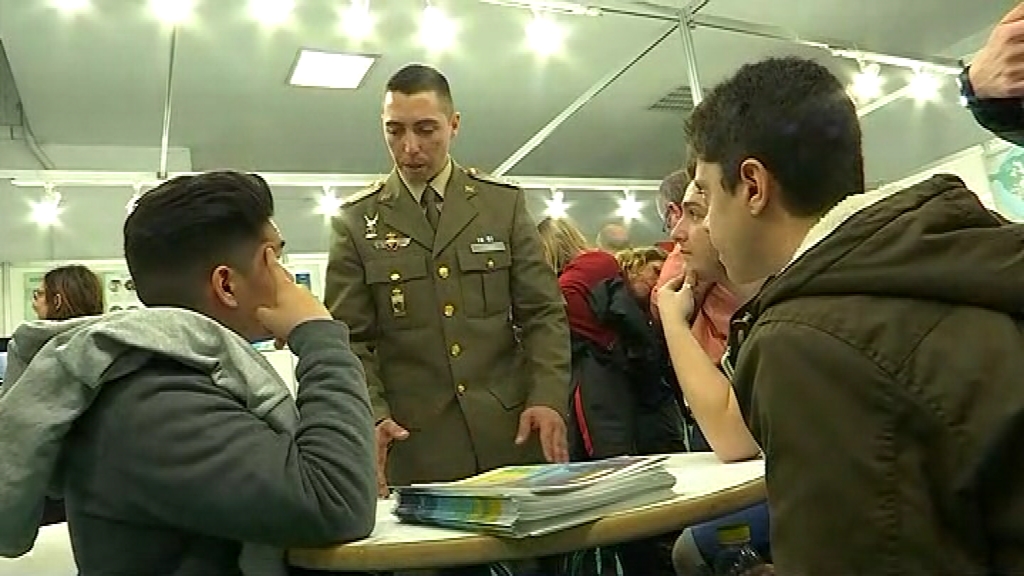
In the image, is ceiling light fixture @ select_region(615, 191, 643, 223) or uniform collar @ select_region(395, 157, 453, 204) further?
ceiling light fixture @ select_region(615, 191, 643, 223)

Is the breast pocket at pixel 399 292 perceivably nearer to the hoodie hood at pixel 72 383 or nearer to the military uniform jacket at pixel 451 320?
the military uniform jacket at pixel 451 320

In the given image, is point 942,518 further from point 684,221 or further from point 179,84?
point 179,84

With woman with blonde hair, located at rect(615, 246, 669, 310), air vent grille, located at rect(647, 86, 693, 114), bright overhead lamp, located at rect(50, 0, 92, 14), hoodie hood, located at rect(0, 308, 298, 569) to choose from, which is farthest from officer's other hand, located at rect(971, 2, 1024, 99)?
air vent grille, located at rect(647, 86, 693, 114)

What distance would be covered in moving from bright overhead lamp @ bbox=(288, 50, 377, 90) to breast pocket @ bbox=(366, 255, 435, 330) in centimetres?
295

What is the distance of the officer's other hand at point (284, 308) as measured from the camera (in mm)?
1215

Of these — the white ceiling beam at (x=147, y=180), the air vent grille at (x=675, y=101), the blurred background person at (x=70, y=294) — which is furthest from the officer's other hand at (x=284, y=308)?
the air vent grille at (x=675, y=101)

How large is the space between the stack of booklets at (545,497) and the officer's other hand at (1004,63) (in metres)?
0.59

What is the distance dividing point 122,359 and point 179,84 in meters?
4.24

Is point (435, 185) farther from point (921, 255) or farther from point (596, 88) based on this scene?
point (596, 88)

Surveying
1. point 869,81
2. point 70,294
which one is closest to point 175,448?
point 70,294

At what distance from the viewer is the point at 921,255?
2.61 feet

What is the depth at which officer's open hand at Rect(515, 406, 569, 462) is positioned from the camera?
1.79 meters

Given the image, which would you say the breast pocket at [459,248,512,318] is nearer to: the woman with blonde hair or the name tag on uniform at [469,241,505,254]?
the name tag on uniform at [469,241,505,254]

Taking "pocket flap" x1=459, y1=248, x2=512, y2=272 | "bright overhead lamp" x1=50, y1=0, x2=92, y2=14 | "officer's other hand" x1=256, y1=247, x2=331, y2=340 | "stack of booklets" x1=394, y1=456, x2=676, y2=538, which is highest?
"bright overhead lamp" x1=50, y1=0, x2=92, y2=14
